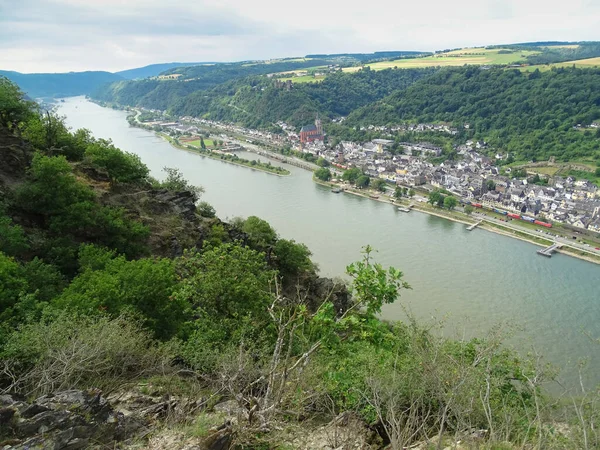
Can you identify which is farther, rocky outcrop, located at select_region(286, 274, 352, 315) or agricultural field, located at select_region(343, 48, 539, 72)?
agricultural field, located at select_region(343, 48, 539, 72)

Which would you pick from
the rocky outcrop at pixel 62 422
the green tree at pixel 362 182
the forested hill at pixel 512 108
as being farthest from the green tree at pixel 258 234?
the forested hill at pixel 512 108

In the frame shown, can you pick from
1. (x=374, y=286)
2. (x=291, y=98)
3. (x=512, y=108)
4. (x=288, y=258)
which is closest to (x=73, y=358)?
(x=374, y=286)

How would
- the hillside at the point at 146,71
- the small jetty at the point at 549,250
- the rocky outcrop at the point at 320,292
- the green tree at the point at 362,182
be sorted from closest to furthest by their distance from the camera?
1. the rocky outcrop at the point at 320,292
2. the small jetty at the point at 549,250
3. the green tree at the point at 362,182
4. the hillside at the point at 146,71

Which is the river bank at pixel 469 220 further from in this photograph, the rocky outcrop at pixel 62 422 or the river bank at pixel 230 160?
the rocky outcrop at pixel 62 422

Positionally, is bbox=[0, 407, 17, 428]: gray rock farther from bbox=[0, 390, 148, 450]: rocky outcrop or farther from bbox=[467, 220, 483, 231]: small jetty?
bbox=[467, 220, 483, 231]: small jetty

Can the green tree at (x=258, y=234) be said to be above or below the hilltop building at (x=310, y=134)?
above

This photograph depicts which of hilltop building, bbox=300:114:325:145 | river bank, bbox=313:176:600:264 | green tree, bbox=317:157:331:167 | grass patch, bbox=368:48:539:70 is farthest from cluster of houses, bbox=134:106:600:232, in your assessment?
grass patch, bbox=368:48:539:70
